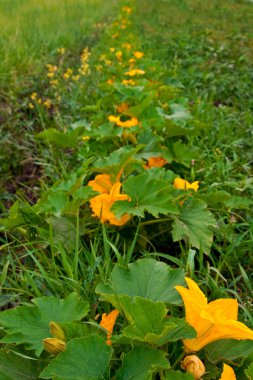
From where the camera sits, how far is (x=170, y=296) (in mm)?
1277

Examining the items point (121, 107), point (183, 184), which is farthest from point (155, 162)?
point (121, 107)

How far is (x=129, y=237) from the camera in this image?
1.98 m

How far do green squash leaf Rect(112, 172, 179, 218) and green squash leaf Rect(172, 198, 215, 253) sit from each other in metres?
0.11

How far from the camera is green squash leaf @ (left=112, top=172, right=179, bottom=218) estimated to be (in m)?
1.75

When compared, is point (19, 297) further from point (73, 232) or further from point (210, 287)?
point (210, 287)

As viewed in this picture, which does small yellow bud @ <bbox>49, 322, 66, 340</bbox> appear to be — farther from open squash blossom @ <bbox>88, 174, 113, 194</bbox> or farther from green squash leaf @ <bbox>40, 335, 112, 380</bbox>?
open squash blossom @ <bbox>88, 174, 113, 194</bbox>

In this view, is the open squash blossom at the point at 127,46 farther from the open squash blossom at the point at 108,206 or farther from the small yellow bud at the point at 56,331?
the small yellow bud at the point at 56,331

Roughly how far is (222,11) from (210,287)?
8.92 m

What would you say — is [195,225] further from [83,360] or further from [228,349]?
[83,360]

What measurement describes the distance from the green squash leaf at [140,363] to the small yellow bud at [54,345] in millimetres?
150

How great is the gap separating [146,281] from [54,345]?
0.31m

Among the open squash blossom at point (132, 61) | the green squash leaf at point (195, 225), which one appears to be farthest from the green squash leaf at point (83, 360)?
the open squash blossom at point (132, 61)

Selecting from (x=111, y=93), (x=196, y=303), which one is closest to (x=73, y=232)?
(x=196, y=303)

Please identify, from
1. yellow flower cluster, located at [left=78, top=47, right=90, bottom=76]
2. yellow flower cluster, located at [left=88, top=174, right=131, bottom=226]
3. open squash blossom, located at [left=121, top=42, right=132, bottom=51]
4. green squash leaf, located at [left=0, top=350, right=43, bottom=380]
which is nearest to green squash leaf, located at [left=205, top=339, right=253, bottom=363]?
green squash leaf, located at [left=0, top=350, right=43, bottom=380]
